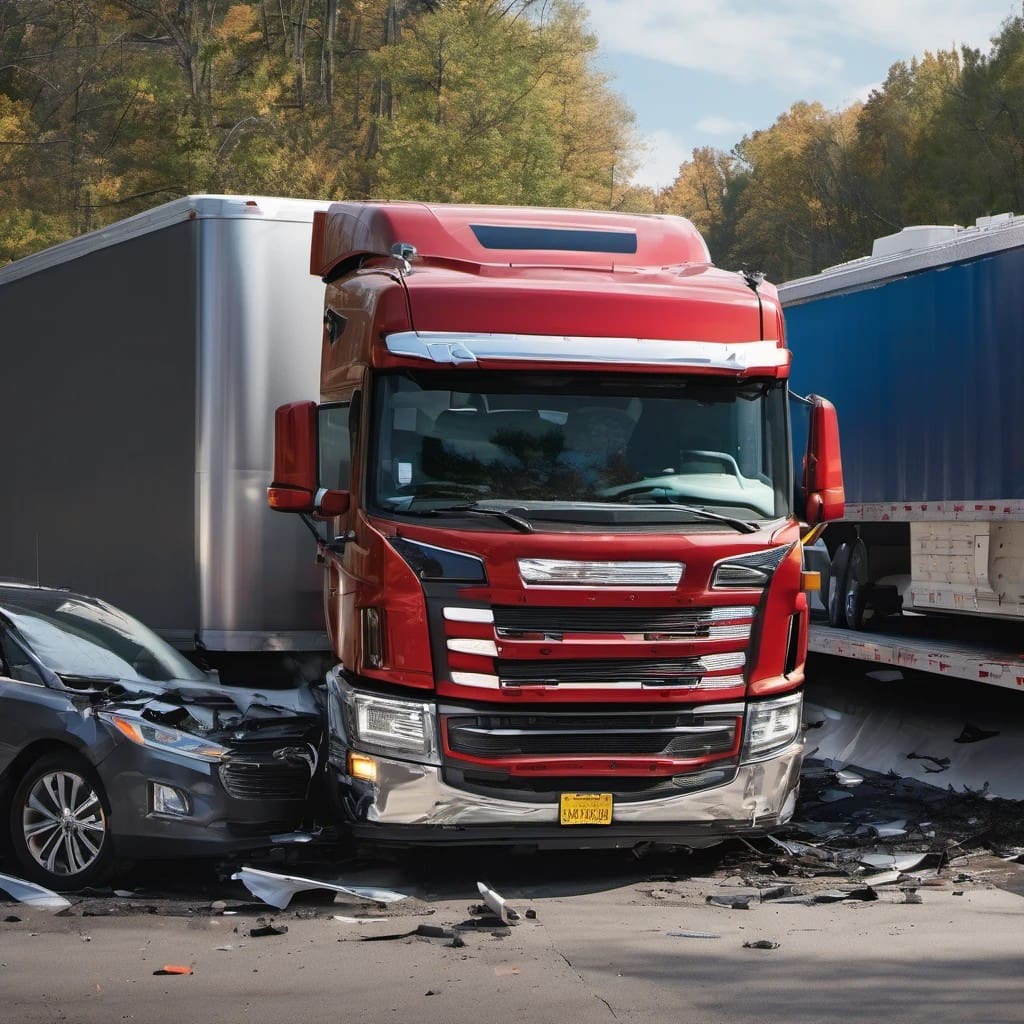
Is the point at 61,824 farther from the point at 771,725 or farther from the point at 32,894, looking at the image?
the point at 771,725

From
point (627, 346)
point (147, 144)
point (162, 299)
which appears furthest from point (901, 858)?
point (147, 144)

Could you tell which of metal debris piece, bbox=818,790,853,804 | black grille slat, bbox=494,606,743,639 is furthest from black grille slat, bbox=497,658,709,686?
metal debris piece, bbox=818,790,853,804

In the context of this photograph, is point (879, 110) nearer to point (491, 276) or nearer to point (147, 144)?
point (147, 144)

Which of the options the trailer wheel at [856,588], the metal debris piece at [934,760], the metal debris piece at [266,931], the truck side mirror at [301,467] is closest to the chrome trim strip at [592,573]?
the truck side mirror at [301,467]

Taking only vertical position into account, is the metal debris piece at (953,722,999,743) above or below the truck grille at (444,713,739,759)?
below

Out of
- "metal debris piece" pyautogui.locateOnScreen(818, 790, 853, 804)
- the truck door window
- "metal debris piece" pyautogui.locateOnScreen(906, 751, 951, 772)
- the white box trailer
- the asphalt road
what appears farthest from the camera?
"metal debris piece" pyautogui.locateOnScreen(906, 751, 951, 772)

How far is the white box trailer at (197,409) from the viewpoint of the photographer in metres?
11.1

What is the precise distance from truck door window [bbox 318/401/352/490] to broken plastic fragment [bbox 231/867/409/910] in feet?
6.92

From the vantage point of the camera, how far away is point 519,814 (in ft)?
28.3

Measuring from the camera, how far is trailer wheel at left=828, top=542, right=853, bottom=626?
16.0 metres

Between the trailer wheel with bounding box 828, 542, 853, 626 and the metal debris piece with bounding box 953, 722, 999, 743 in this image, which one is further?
the trailer wheel with bounding box 828, 542, 853, 626

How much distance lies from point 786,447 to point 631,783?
6.78ft

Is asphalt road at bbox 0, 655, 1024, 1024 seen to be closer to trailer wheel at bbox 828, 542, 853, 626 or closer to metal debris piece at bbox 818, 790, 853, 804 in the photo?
metal debris piece at bbox 818, 790, 853, 804

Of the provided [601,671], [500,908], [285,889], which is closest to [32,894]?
[285,889]
